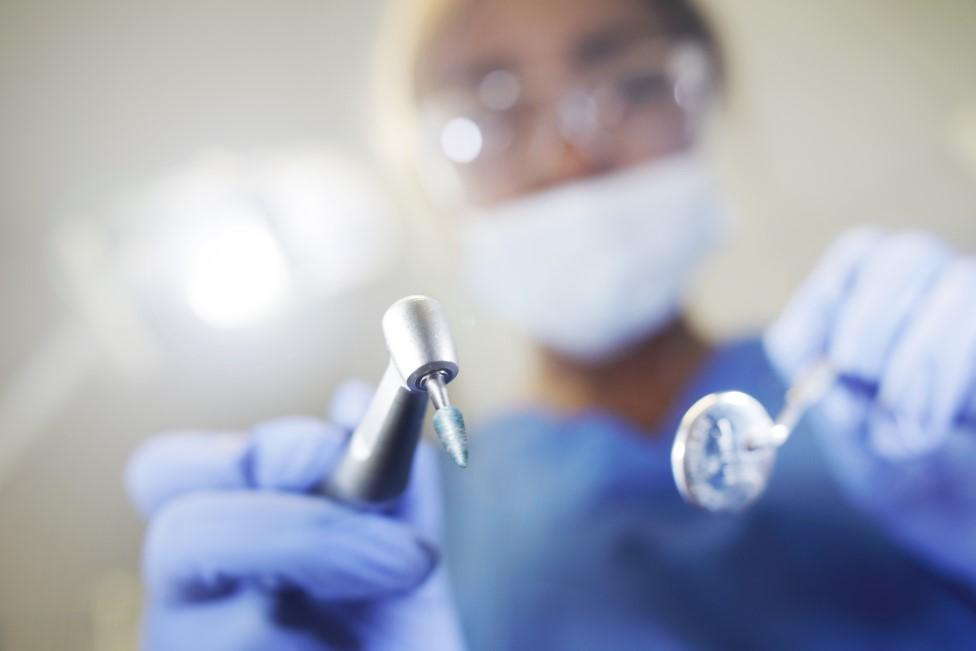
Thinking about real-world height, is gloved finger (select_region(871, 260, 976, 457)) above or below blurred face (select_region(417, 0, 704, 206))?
below

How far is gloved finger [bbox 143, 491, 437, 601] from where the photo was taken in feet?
2.27

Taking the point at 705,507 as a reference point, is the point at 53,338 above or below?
above

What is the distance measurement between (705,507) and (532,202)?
1.54 feet

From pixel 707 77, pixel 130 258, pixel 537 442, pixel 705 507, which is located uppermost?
pixel 707 77

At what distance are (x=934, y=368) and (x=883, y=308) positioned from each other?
0.09 m

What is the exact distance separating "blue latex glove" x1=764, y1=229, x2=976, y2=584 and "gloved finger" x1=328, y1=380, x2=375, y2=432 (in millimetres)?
561

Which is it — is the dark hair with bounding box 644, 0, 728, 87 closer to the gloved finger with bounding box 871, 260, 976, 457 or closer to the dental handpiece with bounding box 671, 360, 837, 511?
the gloved finger with bounding box 871, 260, 976, 457

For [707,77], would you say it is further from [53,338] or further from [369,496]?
[53,338]

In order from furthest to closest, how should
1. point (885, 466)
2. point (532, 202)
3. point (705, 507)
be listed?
point (532, 202), point (885, 466), point (705, 507)

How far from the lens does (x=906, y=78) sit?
1.15 metres

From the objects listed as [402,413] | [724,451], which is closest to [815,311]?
[724,451]

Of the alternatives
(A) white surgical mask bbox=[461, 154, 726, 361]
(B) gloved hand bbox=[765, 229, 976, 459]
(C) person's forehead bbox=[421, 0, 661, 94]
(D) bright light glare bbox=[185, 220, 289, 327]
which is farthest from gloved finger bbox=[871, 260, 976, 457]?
(D) bright light glare bbox=[185, 220, 289, 327]

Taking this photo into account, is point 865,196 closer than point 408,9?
No

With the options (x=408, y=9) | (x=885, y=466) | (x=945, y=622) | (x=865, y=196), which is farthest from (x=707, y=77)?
(x=945, y=622)
